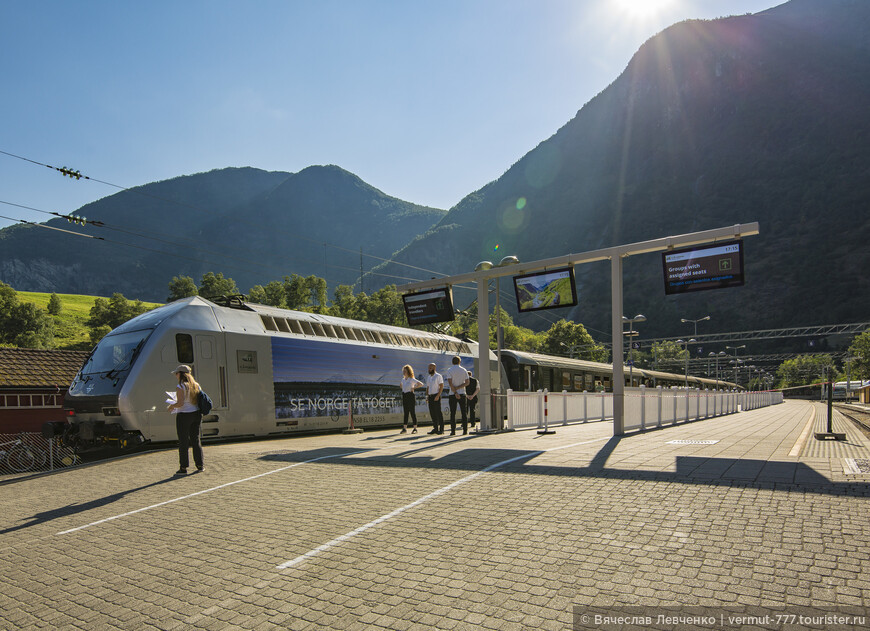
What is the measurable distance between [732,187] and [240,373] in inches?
6653

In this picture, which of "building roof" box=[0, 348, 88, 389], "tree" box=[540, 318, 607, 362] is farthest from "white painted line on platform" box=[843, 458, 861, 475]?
"tree" box=[540, 318, 607, 362]

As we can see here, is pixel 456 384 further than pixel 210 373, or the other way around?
pixel 456 384

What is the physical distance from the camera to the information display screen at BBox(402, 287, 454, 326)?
16016 mm

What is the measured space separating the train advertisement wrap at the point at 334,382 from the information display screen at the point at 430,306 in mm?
2832

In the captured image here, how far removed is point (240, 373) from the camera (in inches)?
554

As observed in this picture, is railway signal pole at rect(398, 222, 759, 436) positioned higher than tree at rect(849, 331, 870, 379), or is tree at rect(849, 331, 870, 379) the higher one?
railway signal pole at rect(398, 222, 759, 436)

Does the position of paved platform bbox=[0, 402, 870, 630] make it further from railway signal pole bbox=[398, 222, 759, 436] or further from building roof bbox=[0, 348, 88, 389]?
building roof bbox=[0, 348, 88, 389]

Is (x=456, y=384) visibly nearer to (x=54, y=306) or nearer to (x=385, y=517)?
(x=385, y=517)

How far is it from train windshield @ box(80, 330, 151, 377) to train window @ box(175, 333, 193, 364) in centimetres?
67

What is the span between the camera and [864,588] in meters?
3.35

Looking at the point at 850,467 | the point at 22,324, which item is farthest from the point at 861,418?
the point at 22,324

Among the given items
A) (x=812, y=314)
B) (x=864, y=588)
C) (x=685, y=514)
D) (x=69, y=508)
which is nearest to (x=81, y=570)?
(x=69, y=508)

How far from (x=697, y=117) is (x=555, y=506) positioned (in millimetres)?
203913

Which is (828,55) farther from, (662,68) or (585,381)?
(585,381)
